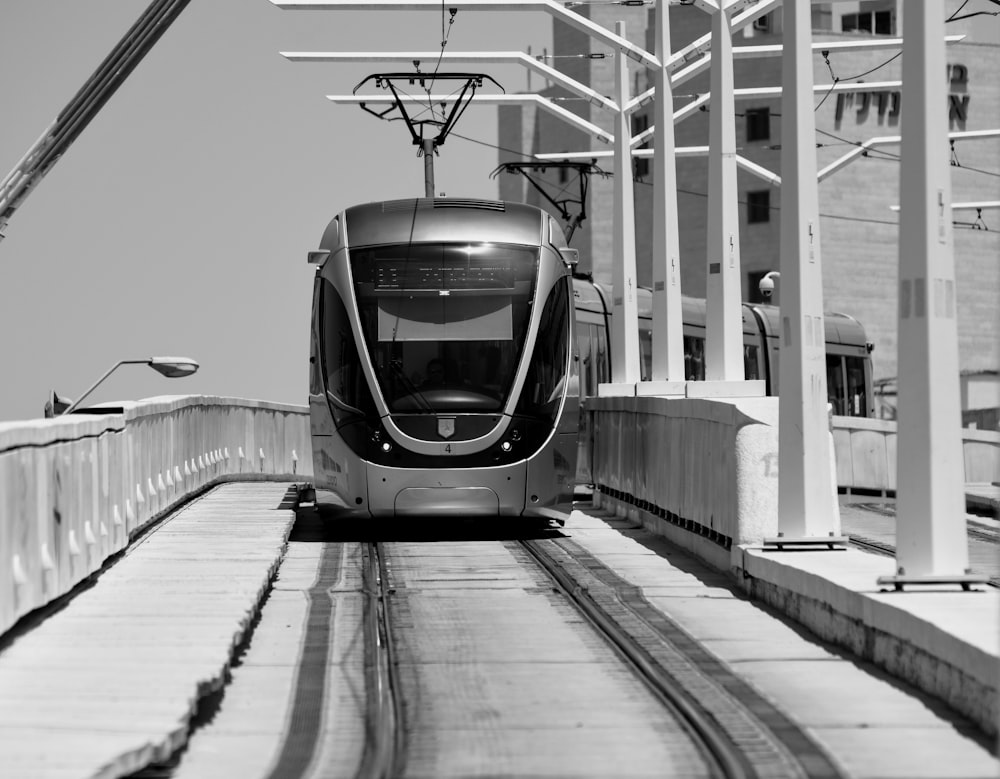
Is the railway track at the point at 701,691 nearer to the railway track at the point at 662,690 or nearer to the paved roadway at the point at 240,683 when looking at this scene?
the railway track at the point at 662,690

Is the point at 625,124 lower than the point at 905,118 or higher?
higher

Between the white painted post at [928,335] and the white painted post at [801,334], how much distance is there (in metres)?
3.09

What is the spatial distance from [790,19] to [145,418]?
27.0ft

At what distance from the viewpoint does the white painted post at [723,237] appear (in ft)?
73.6

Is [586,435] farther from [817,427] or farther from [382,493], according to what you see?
[817,427]

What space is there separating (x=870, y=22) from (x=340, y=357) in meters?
68.6

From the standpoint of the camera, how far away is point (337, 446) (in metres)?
19.7

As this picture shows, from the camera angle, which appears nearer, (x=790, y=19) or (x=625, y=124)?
(x=790, y=19)

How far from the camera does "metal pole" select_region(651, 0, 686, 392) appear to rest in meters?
27.3

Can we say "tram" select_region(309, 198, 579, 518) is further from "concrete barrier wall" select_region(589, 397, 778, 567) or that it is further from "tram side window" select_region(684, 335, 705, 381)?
→ "tram side window" select_region(684, 335, 705, 381)

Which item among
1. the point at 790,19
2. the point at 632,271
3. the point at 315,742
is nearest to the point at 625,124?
the point at 632,271

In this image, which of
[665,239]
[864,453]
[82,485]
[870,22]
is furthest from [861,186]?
[82,485]

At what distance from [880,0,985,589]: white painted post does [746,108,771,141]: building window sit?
65387 mm

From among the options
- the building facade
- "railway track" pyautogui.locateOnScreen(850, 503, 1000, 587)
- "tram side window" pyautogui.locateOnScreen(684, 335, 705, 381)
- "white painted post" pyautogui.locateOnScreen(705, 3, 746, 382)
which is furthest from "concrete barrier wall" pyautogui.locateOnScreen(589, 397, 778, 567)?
the building facade
